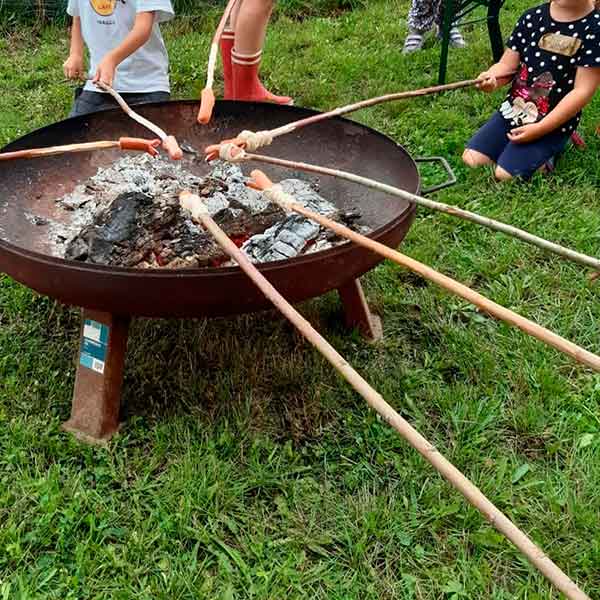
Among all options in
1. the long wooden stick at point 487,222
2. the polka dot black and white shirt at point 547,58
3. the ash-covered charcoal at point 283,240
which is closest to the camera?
the long wooden stick at point 487,222

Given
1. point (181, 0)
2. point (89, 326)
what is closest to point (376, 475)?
point (89, 326)

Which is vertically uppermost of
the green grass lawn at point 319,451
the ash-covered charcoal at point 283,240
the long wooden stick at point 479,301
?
the long wooden stick at point 479,301

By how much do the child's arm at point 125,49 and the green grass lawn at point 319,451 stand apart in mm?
834

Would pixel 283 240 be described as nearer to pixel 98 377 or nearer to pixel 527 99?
pixel 98 377

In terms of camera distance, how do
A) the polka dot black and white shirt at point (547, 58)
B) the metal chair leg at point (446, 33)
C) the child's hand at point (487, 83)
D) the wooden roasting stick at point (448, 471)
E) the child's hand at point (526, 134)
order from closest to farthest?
the wooden roasting stick at point (448, 471), the child's hand at point (487, 83), the polka dot black and white shirt at point (547, 58), the child's hand at point (526, 134), the metal chair leg at point (446, 33)

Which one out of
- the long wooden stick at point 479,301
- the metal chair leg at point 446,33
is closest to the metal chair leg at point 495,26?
the metal chair leg at point 446,33

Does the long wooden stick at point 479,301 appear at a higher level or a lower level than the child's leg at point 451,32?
higher

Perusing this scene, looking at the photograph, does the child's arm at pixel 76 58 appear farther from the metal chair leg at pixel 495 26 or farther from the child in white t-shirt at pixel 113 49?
the metal chair leg at pixel 495 26

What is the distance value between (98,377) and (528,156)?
2.29 meters

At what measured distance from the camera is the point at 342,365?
116 centimetres

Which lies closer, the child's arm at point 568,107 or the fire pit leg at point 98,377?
the fire pit leg at point 98,377

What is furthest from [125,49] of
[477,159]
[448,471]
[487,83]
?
[448,471]

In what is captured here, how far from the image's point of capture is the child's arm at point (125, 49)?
242 cm

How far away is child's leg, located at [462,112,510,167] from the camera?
3.44 meters
